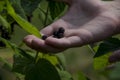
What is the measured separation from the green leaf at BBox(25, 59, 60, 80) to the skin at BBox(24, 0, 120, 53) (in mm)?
72

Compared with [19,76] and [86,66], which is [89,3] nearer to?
[19,76]

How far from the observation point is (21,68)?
2.87 feet

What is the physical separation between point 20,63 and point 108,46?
27cm

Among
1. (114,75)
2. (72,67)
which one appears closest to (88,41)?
(114,75)

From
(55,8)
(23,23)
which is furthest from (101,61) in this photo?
(23,23)

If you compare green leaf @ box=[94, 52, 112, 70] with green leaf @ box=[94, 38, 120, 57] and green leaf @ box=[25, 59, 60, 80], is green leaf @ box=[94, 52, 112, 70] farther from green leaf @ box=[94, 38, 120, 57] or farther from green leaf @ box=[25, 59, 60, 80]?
green leaf @ box=[25, 59, 60, 80]

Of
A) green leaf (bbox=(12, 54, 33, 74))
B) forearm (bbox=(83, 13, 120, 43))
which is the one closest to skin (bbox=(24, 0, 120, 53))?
forearm (bbox=(83, 13, 120, 43))

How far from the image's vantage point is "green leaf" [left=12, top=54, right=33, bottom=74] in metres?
0.85


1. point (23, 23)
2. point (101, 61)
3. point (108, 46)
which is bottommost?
point (101, 61)

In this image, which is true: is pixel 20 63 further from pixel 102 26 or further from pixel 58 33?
pixel 102 26

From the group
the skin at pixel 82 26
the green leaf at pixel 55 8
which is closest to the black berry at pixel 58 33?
the skin at pixel 82 26

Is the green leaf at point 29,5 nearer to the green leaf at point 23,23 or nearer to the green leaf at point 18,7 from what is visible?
the green leaf at point 18,7

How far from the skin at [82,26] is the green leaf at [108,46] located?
0.04 metres

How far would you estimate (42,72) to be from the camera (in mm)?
736
